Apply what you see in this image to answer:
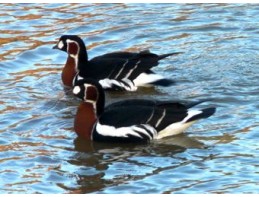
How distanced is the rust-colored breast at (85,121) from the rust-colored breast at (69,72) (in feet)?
7.69

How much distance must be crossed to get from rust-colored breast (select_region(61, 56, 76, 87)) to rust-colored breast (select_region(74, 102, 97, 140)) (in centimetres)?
234

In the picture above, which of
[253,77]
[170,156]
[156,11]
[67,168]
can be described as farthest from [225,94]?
[156,11]

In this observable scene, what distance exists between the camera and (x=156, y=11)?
1972cm

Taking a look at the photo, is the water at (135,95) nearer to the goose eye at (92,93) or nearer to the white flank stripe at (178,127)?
the white flank stripe at (178,127)

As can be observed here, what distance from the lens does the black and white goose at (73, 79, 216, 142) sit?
13.6 m

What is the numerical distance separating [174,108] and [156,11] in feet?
20.1

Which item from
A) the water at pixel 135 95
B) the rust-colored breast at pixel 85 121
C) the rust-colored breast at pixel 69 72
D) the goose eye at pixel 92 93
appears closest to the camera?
the water at pixel 135 95

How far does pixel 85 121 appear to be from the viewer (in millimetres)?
13914

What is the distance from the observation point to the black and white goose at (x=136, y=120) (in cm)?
1362

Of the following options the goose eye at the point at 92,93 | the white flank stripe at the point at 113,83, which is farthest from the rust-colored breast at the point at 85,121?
the white flank stripe at the point at 113,83

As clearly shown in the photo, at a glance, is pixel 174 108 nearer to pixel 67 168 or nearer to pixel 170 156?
pixel 170 156

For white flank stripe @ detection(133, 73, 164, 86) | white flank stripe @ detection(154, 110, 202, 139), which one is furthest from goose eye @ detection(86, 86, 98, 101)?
white flank stripe @ detection(133, 73, 164, 86)

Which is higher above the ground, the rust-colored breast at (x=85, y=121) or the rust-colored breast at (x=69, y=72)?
the rust-colored breast at (x=69, y=72)

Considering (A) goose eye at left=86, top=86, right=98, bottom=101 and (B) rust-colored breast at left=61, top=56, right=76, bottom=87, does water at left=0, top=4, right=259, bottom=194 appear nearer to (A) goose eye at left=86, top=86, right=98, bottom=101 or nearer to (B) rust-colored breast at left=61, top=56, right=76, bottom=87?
(B) rust-colored breast at left=61, top=56, right=76, bottom=87
